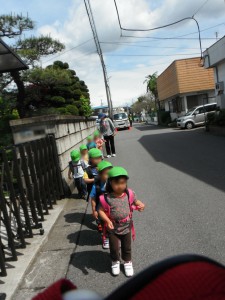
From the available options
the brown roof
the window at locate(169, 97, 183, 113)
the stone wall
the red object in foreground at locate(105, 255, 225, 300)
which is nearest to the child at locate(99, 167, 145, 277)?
the stone wall

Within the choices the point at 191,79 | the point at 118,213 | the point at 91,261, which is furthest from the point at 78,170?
the point at 191,79

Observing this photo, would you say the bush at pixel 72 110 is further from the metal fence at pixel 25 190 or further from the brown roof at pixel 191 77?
the brown roof at pixel 191 77

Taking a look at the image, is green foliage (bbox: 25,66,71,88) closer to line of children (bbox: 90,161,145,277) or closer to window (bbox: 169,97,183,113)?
line of children (bbox: 90,161,145,277)

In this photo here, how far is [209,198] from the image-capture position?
635cm

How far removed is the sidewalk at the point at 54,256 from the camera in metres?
3.66

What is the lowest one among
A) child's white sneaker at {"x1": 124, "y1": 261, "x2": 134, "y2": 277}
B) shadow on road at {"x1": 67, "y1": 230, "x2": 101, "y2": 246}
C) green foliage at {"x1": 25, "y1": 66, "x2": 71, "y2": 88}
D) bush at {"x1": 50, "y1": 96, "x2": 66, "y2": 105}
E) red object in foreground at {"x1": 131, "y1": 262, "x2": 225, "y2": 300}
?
shadow on road at {"x1": 67, "y1": 230, "x2": 101, "y2": 246}

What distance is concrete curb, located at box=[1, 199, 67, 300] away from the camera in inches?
140

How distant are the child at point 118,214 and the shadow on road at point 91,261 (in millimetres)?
293

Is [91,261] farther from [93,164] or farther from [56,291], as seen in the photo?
[56,291]

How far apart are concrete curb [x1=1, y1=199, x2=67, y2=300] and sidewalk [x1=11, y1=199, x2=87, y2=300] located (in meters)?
0.05

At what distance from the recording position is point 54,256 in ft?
14.7

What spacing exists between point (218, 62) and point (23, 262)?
19239 millimetres

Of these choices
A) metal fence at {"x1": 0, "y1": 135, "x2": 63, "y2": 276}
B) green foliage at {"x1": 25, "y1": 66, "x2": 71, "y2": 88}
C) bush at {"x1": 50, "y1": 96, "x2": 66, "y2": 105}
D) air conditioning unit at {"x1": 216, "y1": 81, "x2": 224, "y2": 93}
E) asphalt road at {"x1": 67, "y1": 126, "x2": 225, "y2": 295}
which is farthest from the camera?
air conditioning unit at {"x1": 216, "y1": 81, "x2": 224, "y2": 93}

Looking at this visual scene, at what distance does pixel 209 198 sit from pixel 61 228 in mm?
2677
